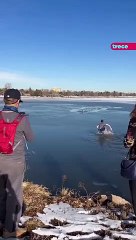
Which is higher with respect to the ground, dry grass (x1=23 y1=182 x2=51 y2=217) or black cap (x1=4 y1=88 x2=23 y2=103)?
black cap (x1=4 y1=88 x2=23 y2=103)

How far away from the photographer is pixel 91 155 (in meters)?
11.0

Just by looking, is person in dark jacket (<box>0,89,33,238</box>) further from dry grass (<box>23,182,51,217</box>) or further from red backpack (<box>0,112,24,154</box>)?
dry grass (<box>23,182,51,217</box>)

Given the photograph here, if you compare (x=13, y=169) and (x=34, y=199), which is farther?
(x=34, y=199)

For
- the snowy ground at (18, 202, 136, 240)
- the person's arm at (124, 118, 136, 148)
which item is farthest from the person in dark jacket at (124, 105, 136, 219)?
the snowy ground at (18, 202, 136, 240)

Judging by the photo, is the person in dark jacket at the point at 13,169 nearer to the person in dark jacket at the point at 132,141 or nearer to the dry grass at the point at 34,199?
the dry grass at the point at 34,199

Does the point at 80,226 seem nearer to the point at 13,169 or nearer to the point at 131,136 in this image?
the point at 13,169

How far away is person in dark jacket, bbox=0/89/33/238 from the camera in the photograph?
3992 millimetres

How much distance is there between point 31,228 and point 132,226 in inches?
51.5

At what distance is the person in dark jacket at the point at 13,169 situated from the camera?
3992 millimetres

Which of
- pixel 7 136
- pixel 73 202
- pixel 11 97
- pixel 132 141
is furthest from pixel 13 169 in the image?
pixel 73 202

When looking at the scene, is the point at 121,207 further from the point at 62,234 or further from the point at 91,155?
the point at 91,155

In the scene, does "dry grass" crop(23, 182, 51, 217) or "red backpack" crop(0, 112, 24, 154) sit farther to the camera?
"dry grass" crop(23, 182, 51, 217)

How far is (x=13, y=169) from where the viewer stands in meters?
4.02

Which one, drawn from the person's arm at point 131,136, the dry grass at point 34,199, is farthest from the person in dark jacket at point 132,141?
the dry grass at point 34,199
